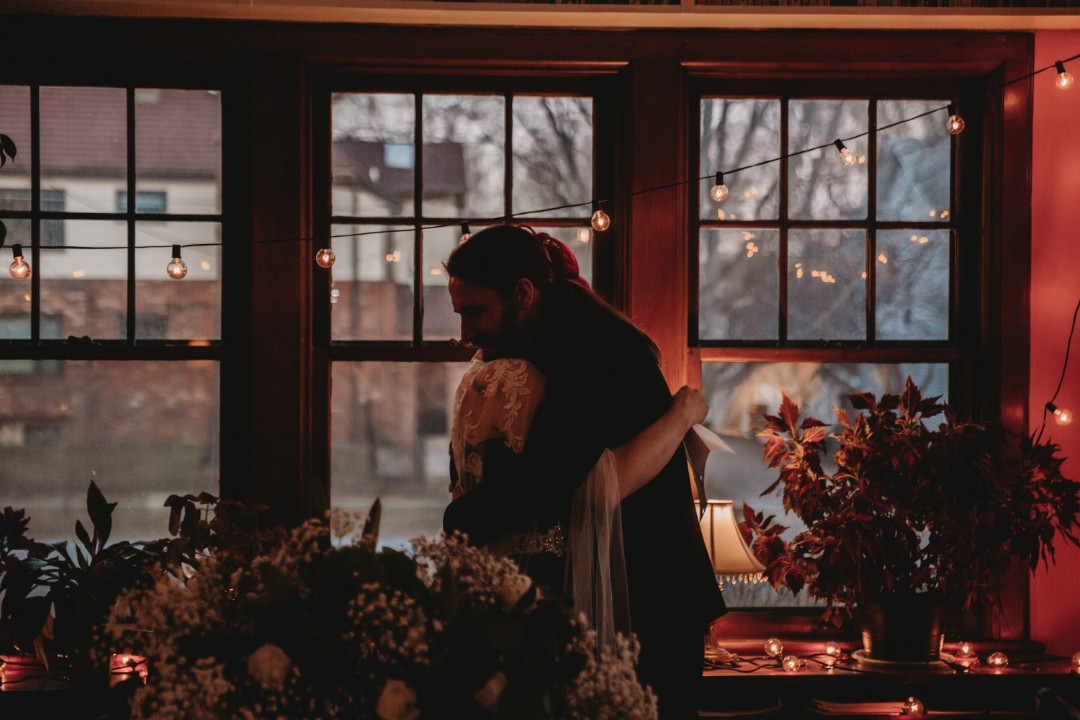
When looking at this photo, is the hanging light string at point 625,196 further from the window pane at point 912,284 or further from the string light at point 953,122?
the window pane at point 912,284

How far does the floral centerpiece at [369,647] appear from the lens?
3.84ft

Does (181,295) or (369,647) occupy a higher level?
(181,295)

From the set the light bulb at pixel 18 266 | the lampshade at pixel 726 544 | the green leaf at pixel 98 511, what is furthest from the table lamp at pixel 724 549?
the light bulb at pixel 18 266

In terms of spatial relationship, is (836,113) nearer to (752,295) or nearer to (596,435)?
(752,295)

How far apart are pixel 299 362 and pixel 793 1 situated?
1944 mm

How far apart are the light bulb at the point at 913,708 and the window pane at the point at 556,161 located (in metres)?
1.80

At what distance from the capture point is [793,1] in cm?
327

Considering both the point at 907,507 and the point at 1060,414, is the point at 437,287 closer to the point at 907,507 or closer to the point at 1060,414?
Answer: the point at 907,507

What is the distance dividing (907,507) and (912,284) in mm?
909

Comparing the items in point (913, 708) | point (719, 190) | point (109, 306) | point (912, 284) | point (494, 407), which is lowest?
point (913, 708)

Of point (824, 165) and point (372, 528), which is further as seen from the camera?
point (824, 165)

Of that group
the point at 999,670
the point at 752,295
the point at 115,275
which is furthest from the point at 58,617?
the point at 999,670

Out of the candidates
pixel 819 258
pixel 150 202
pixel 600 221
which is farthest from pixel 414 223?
pixel 819 258

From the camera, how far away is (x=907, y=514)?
2953 mm
